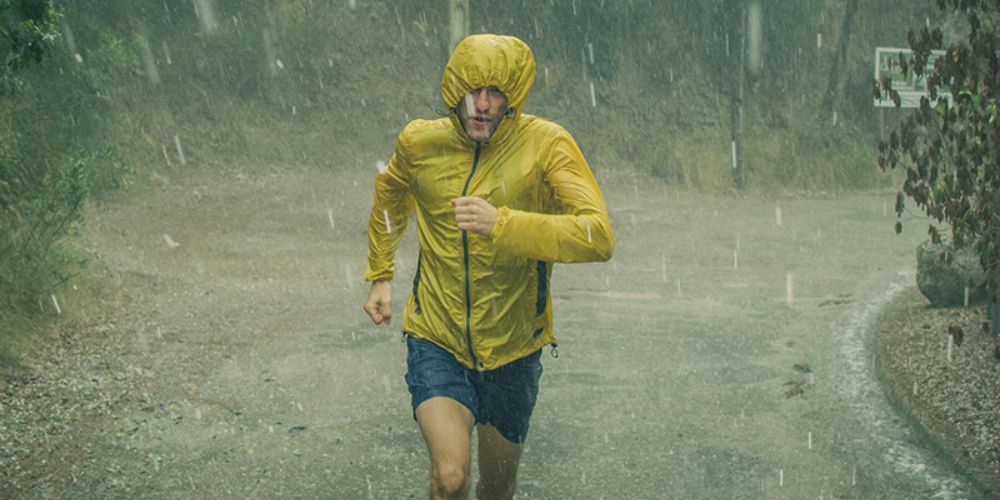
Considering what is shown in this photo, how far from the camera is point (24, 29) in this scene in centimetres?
644

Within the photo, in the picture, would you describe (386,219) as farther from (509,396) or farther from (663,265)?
(663,265)

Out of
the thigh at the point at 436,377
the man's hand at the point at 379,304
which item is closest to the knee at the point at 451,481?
the thigh at the point at 436,377

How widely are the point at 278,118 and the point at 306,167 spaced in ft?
6.97

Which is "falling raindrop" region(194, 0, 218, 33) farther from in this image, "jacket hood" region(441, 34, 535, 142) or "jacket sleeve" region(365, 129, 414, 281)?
"jacket hood" region(441, 34, 535, 142)

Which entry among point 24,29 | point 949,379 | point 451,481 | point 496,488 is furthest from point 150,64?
point 451,481

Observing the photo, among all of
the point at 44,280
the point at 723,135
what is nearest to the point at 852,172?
the point at 723,135

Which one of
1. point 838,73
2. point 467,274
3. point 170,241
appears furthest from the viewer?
point 838,73

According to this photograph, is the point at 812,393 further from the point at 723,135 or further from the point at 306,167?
the point at 723,135

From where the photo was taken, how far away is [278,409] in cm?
704

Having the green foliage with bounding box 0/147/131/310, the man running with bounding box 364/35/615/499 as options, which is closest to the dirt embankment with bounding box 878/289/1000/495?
the man running with bounding box 364/35/615/499

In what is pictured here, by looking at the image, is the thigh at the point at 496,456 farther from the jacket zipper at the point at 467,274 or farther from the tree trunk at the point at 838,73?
the tree trunk at the point at 838,73

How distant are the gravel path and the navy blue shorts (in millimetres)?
1545

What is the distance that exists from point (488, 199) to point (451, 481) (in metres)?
0.99

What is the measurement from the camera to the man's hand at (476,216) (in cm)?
357
